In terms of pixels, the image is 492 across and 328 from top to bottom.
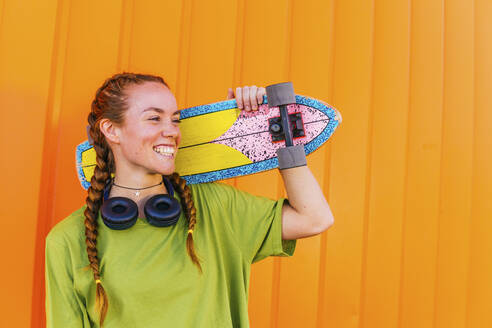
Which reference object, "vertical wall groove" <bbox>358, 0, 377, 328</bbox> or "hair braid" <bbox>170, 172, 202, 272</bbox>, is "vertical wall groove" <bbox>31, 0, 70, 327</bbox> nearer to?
"hair braid" <bbox>170, 172, 202, 272</bbox>

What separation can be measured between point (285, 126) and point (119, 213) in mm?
522

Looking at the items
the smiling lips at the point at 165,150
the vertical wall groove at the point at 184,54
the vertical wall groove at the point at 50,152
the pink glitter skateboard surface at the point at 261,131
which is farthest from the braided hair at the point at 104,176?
the vertical wall groove at the point at 184,54

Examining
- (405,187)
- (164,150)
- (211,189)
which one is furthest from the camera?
(405,187)

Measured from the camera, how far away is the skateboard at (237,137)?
141 centimetres

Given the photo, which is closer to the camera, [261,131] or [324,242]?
[261,131]

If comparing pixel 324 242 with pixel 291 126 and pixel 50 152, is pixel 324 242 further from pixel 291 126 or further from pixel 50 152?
pixel 50 152

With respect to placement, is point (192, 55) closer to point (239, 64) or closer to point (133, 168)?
point (239, 64)

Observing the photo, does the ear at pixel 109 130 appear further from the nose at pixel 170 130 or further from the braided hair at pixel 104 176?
the nose at pixel 170 130

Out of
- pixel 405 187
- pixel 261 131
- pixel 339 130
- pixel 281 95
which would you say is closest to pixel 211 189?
pixel 261 131

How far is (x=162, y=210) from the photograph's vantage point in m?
1.18

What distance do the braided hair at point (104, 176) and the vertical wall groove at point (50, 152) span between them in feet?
1.19

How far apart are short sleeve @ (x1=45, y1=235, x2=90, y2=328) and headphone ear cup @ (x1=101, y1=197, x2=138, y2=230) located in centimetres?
14

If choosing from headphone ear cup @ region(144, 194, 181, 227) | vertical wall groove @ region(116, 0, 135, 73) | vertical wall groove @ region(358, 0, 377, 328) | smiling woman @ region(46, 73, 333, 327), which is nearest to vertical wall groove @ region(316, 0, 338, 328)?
vertical wall groove @ region(358, 0, 377, 328)

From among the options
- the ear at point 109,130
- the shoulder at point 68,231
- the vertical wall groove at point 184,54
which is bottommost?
the shoulder at point 68,231
